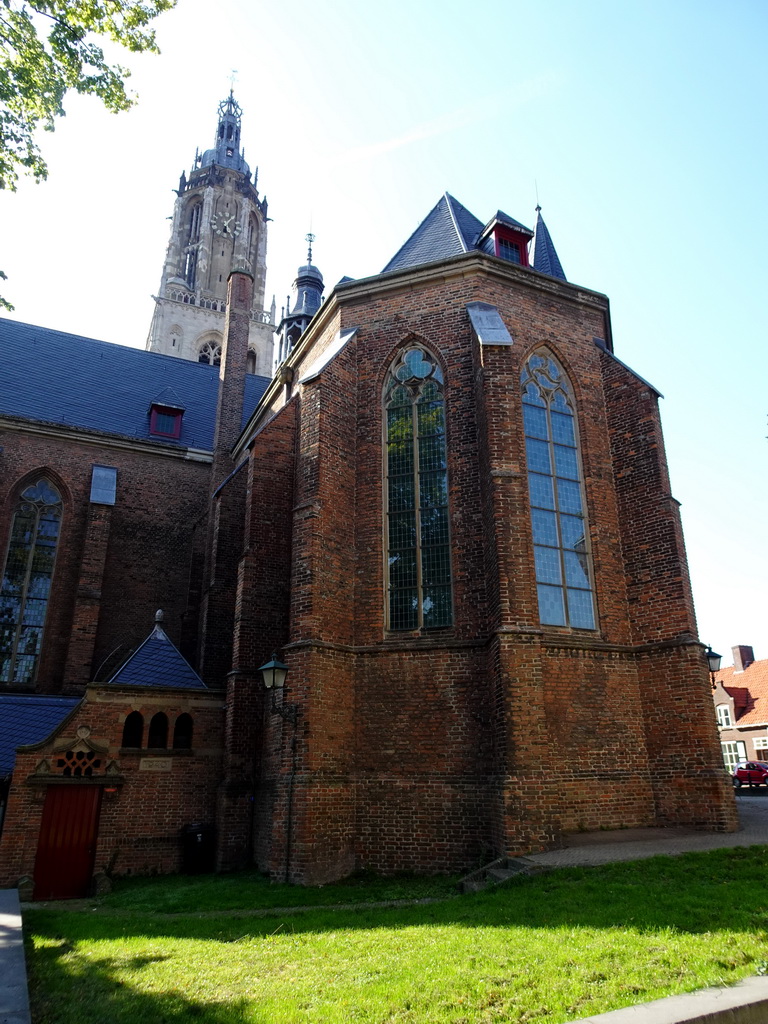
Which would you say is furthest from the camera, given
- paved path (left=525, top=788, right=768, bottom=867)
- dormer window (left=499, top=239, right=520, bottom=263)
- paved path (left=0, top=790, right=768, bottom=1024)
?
dormer window (left=499, top=239, right=520, bottom=263)

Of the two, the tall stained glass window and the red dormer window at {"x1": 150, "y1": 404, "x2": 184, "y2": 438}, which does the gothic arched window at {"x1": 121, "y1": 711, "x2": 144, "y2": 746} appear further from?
the red dormer window at {"x1": 150, "y1": 404, "x2": 184, "y2": 438}

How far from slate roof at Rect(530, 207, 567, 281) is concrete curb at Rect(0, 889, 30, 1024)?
15280 mm

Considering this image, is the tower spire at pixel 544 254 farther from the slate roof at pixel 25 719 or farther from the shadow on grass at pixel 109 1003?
the shadow on grass at pixel 109 1003

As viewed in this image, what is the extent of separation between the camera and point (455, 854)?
10.2 m

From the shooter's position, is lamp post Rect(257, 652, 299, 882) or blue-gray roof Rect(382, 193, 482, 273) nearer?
lamp post Rect(257, 652, 299, 882)

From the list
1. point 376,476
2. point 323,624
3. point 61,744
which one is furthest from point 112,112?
point 61,744

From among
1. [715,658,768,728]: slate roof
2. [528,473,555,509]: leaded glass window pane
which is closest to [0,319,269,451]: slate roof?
[528,473,555,509]: leaded glass window pane

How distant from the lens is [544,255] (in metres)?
17.0

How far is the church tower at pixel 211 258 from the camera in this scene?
3878cm

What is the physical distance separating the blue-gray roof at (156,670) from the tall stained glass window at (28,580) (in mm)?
5474

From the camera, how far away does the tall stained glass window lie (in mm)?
18062

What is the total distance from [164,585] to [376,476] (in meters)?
9.83

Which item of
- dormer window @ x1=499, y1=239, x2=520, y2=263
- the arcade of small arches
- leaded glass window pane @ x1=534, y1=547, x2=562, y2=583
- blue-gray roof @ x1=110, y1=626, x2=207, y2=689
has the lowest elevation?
the arcade of small arches

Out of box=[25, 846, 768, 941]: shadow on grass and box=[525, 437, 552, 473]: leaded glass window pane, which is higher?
box=[525, 437, 552, 473]: leaded glass window pane
